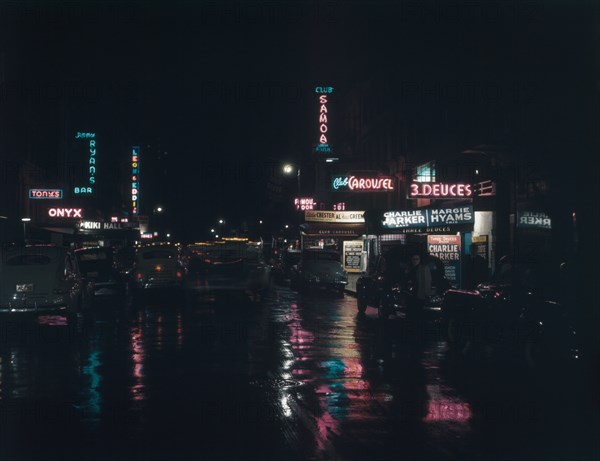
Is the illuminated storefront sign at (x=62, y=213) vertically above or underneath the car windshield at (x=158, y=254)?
above

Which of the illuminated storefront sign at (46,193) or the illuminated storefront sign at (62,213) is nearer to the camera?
the illuminated storefront sign at (46,193)

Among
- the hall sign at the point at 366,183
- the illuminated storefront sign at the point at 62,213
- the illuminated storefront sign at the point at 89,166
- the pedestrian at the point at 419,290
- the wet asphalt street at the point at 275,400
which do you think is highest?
the illuminated storefront sign at the point at 89,166

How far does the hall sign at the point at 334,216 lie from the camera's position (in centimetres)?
4800

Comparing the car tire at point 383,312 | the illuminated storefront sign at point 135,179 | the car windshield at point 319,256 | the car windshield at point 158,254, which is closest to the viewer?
the car tire at point 383,312

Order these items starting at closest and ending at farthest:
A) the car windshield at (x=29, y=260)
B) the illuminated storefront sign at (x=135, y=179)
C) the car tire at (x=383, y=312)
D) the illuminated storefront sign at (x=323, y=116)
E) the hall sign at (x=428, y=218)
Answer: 1. the car windshield at (x=29, y=260)
2. the car tire at (x=383, y=312)
3. the hall sign at (x=428, y=218)
4. the illuminated storefront sign at (x=323, y=116)
5. the illuminated storefront sign at (x=135, y=179)

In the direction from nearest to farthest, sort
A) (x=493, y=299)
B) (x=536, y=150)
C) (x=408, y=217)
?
(x=493, y=299) → (x=536, y=150) → (x=408, y=217)

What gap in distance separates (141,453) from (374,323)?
13576mm

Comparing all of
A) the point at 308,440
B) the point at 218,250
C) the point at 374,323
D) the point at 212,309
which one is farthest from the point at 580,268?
the point at 218,250

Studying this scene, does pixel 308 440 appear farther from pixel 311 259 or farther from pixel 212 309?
pixel 311 259

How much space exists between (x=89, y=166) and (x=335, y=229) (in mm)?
25130

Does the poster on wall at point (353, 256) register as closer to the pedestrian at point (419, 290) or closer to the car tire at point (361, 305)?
the car tire at point (361, 305)

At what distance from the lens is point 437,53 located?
34.2m

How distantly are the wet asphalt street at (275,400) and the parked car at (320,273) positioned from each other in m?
14.8

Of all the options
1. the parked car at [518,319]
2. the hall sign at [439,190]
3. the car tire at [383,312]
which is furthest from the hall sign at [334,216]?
the parked car at [518,319]
